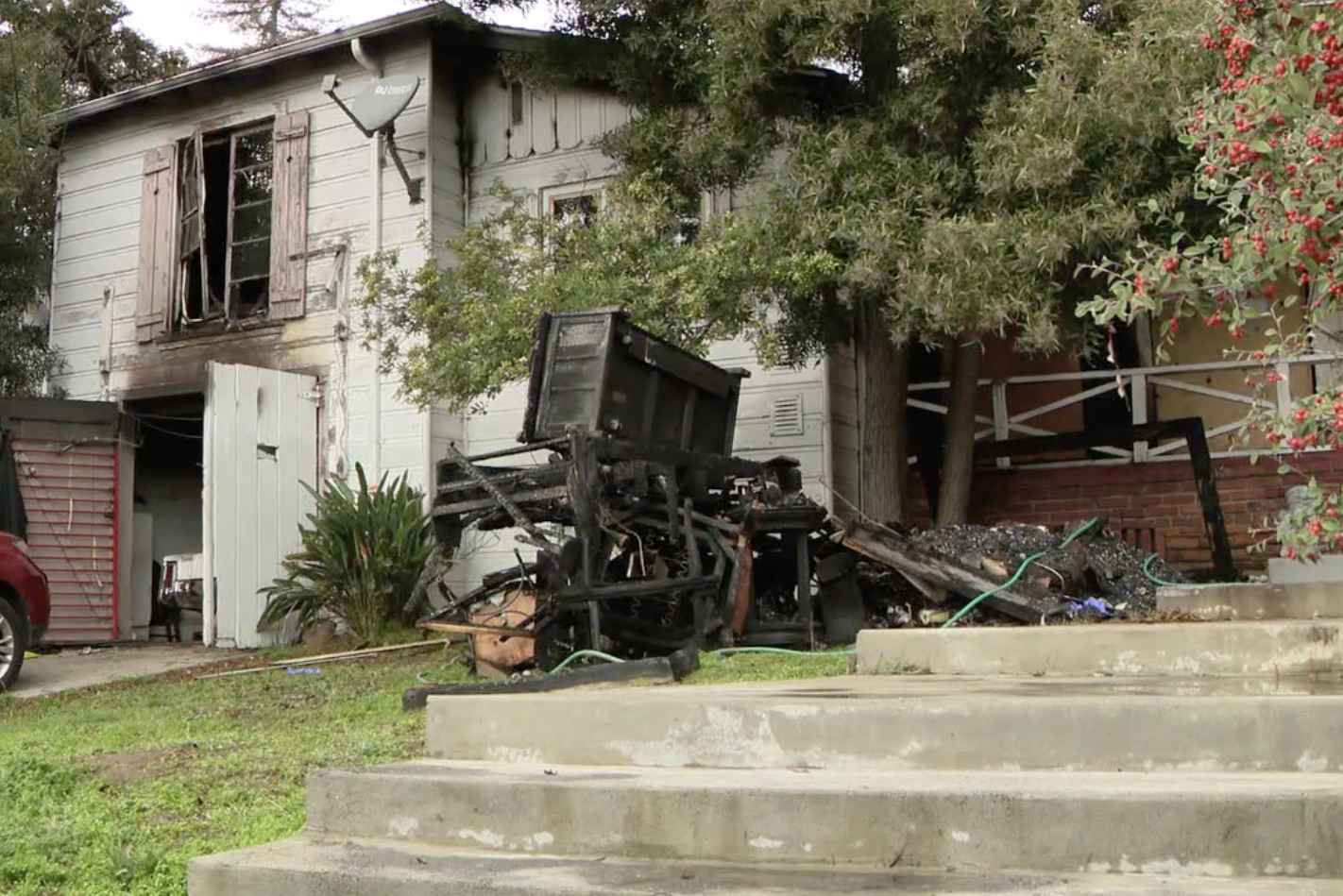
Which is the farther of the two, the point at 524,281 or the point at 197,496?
the point at 197,496

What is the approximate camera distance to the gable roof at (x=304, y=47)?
11.8 metres

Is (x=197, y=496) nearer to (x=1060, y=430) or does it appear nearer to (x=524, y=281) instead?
(x=524, y=281)

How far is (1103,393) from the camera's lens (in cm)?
1136

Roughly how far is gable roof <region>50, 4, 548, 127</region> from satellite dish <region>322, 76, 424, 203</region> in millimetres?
483

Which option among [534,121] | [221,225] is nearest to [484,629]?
[534,121]

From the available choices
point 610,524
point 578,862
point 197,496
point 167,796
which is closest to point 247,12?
point 197,496

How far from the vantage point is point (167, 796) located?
4.77m

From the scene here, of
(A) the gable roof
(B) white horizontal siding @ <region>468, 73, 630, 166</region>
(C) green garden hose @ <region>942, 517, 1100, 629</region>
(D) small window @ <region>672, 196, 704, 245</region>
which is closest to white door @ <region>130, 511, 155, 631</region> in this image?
(A) the gable roof

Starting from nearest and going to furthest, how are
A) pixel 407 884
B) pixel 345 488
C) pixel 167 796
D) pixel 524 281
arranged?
pixel 407 884
pixel 167 796
pixel 524 281
pixel 345 488

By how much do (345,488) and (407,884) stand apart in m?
8.65

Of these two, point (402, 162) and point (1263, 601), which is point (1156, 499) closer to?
point (1263, 601)

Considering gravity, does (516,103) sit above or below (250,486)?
above

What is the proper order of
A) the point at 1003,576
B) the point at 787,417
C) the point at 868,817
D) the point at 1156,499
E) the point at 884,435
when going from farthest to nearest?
the point at 787,417 < the point at 1156,499 < the point at 884,435 < the point at 1003,576 < the point at 868,817

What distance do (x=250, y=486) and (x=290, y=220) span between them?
2.80 m
